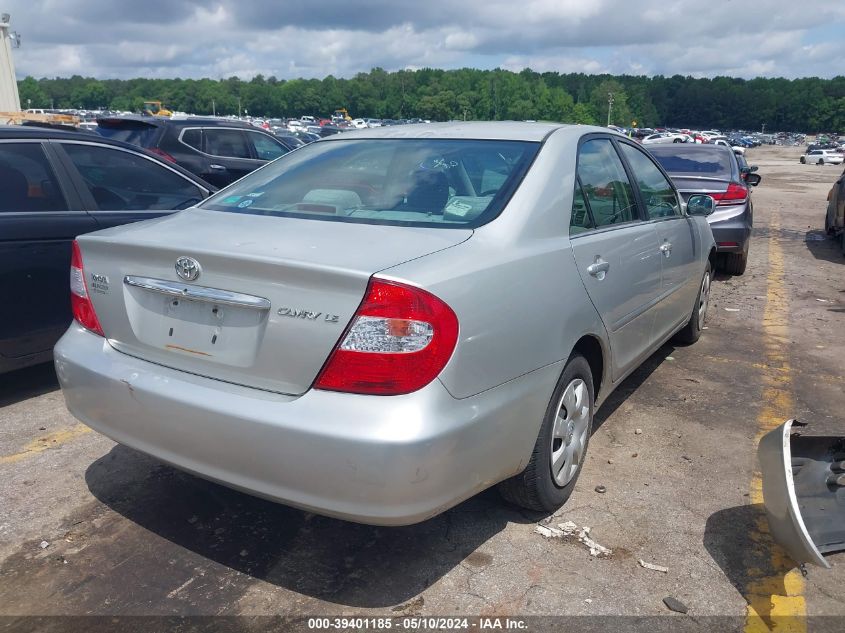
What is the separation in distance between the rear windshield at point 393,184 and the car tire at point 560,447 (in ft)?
2.64

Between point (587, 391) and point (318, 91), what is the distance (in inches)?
6226

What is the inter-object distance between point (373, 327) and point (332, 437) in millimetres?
360

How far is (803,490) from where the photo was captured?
294cm

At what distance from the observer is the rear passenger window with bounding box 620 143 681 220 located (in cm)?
431

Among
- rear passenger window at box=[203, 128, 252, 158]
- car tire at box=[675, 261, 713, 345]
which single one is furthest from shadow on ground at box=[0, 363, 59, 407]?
rear passenger window at box=[203, 128, 252, 158]

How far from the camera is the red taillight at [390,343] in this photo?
2.24m

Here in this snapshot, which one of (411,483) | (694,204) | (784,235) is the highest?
(694,204)

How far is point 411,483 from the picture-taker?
7.40ft

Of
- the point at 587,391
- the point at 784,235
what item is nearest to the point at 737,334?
the point at 587,391

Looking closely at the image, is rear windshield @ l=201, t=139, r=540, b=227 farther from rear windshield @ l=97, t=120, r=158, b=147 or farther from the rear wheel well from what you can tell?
rear windshield @ l=97, t=120, r=158, b=147

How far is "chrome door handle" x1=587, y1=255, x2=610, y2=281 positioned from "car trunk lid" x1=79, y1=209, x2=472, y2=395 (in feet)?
2.57

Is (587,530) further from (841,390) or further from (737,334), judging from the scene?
(737,334)

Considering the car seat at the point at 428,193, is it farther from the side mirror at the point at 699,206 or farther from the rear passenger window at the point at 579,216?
the side mirror at the point at 699,206

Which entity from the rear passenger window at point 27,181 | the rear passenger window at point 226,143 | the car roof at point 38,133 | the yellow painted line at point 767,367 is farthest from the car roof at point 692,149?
the rear passenger window at point 27,181
